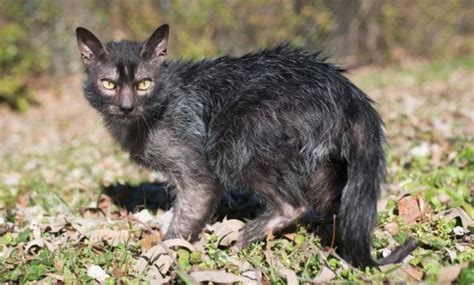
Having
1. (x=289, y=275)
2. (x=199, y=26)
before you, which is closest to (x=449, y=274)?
(x=289, y=275)

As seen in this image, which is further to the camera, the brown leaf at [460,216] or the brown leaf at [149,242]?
the brown leaf at [149,242]

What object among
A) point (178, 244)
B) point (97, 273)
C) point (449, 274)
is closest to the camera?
point (449, 274)

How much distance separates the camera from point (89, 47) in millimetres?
4164

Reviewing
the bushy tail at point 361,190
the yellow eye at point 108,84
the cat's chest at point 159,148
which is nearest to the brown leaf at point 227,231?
the cat's chest at point 159,148

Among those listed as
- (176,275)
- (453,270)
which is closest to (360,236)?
(453,270)

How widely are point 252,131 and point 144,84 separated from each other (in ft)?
3.10

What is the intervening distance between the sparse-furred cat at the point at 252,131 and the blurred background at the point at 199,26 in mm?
6628

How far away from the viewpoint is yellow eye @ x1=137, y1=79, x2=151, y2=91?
408 centimetres

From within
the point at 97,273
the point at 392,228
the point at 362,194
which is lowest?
the point at 97,273

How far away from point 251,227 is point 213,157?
1.97 ft

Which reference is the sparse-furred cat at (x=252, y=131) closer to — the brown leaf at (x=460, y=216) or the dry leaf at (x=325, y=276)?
the dry leaf at (x=325, y=276)

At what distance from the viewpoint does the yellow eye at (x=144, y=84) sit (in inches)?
161

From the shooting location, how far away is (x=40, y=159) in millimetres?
7344

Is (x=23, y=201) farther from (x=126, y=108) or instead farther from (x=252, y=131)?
(x=252, y=131)
